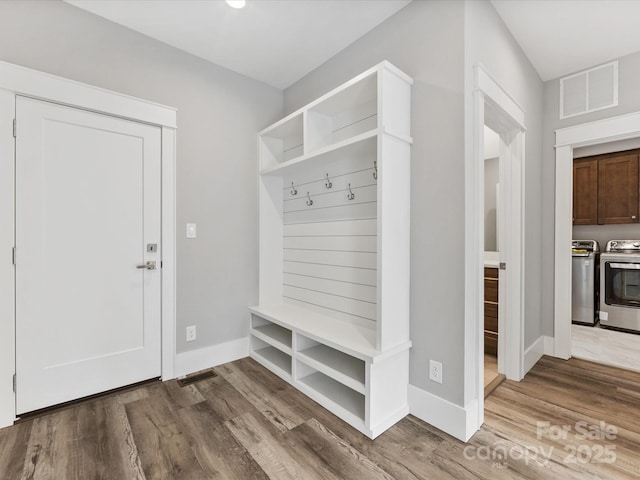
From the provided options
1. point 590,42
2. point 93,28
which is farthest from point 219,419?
point 590,42

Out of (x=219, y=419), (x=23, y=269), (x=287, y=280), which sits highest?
(x=23, y=269)

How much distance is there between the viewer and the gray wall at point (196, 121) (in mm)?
1937

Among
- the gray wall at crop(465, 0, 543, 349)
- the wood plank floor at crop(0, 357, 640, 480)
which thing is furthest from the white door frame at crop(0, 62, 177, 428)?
the gray wall at crop(465, 0, 543, 349)

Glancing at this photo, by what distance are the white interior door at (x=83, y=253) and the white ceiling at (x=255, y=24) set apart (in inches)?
28.1

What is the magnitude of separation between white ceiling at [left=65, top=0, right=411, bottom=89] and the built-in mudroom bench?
1.80ft

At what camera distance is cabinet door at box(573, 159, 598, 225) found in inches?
162

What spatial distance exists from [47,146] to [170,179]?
2.39 feet

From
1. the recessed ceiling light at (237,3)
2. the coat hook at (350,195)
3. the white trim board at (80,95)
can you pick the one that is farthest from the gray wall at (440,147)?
the white trim board at (80,95)

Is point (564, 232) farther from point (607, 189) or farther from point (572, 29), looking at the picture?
point (607, 189)

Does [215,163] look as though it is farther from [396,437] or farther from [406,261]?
[396,437]

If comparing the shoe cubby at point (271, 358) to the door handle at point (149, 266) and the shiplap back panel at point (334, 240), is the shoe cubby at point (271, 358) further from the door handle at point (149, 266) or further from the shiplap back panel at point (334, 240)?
the door handle at point (149, 266)

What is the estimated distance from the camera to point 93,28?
6.80 feet

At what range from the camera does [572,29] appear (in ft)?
7.23

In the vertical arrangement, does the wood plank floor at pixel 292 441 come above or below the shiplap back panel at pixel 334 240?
below
